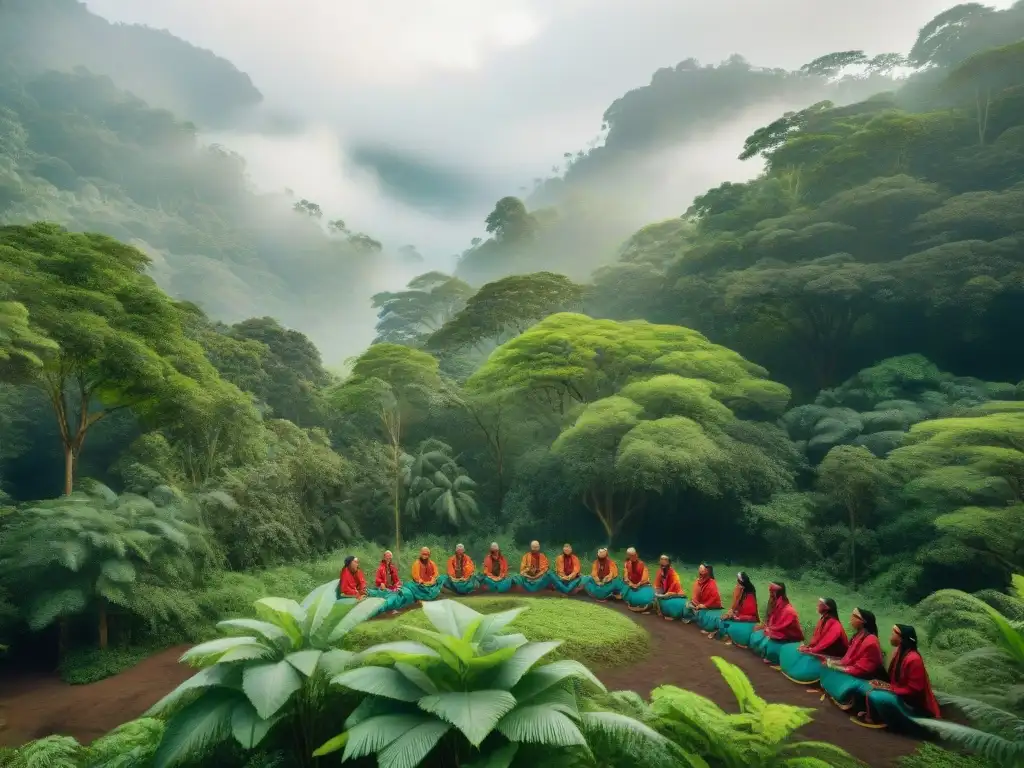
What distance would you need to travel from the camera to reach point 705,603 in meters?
8.66

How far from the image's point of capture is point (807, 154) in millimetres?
23000

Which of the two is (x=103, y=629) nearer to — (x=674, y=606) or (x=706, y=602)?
(x=674, y=606)

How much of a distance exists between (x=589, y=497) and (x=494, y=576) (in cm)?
494

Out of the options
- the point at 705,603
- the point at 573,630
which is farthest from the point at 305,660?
the point at 705,603

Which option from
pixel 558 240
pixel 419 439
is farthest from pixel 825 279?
pixel 558 240

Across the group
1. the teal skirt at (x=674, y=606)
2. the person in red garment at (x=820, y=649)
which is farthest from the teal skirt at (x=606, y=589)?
the person in red garment at (x=820, y=649)

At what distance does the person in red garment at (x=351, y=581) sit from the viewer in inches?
358

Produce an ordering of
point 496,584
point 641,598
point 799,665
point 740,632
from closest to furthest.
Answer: point 799,665 < point 740,632 < point 641,598 < point 496,584

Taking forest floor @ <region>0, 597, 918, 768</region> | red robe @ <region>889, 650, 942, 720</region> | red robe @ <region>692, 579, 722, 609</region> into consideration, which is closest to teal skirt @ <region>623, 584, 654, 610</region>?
red robe @ <region>692, 579, 722, 609</region>

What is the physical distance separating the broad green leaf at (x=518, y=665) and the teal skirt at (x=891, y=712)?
401 cm

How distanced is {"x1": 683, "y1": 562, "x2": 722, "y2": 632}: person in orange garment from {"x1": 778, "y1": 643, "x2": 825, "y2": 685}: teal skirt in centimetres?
157

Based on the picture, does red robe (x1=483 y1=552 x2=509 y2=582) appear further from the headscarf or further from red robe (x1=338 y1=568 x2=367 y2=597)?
the headscarf

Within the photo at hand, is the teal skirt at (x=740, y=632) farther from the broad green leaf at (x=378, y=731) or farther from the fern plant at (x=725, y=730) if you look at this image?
the broad green leaf at (x=378, y=731)

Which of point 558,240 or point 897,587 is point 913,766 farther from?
point 558,240
